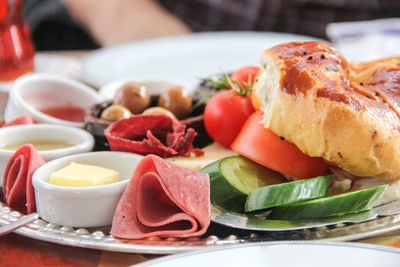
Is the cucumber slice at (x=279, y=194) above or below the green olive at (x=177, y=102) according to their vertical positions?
below

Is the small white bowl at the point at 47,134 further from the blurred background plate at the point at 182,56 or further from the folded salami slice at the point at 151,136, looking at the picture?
the blurred background plate at the point at 182,56

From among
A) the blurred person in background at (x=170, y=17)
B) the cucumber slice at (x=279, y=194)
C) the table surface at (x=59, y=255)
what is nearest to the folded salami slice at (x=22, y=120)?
the table surface at (x=59, y=255)

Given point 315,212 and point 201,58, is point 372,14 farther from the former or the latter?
point 315,212

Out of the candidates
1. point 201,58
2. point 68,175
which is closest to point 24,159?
point 68,175

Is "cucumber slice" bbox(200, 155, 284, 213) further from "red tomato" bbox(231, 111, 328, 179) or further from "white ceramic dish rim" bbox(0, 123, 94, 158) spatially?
"white ceramic dish rim" bbox(0, 123, 94, 158)

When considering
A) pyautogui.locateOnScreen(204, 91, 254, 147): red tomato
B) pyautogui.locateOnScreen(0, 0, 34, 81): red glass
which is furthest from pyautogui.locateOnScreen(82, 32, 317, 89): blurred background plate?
pyautogui.locateOnScreen(204, 91, 254, 147): red tomato
